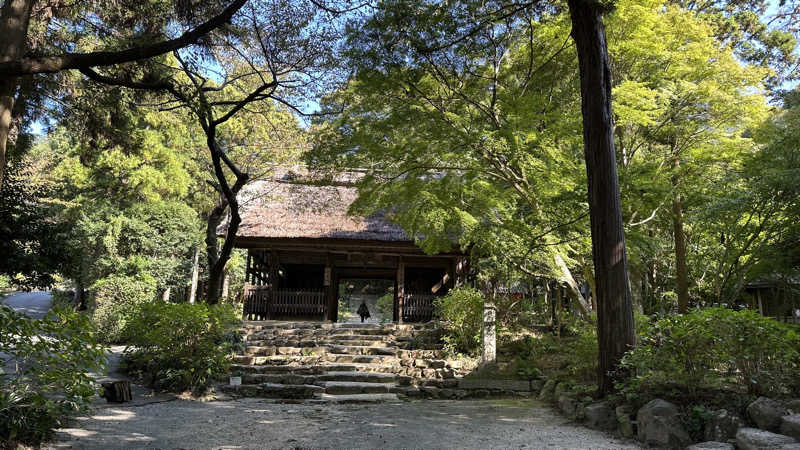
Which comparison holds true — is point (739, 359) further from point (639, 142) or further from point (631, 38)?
point (639, 142)

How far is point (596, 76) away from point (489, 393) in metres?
5.81

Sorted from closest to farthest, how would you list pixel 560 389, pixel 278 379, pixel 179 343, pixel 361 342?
1. pixel 560 389
2. pixel 179 343
3. pixel 278 379
4. pixel 361 342

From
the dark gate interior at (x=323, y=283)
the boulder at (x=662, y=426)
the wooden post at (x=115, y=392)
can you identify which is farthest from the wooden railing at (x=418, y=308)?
the boulder at (x=662, y=426)

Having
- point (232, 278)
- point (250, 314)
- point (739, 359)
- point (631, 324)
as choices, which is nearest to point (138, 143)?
point (250, 314)

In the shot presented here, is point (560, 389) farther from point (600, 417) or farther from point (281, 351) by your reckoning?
point (281, 351)

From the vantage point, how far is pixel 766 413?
374 centimetres

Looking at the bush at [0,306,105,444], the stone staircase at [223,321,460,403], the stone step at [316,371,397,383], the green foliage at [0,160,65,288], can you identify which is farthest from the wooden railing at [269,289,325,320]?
the bush at [0,306,105,444]

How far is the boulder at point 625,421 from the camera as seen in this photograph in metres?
4.52

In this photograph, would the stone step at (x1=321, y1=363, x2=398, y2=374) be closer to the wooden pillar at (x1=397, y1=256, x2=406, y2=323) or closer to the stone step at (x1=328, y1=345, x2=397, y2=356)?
the stone step at (x1=328, y1=345, x2=397, y2=356)

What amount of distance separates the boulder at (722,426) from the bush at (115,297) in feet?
51.5

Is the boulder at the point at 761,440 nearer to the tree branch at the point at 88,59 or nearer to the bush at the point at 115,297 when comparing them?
the tree branch at the point at 88,59

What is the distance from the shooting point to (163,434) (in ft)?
14.8

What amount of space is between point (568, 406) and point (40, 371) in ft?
18.8

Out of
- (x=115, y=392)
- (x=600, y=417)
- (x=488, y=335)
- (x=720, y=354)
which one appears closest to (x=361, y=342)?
(x=488, y=335)
